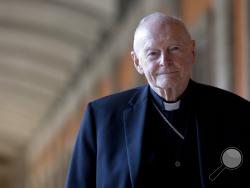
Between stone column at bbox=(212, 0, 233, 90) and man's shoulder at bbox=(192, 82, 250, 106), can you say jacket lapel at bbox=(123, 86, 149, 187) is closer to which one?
man's shoulder at bbox=(192, 82, 250, 106)

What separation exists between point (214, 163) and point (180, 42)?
0.47 m

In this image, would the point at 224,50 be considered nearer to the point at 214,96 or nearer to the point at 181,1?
the point at 181,1

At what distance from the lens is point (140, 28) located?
3.22 m

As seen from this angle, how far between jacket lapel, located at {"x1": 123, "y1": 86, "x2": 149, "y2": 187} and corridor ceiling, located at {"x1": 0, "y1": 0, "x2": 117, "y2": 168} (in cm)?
1549

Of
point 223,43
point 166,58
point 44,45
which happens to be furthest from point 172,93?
point 44,45

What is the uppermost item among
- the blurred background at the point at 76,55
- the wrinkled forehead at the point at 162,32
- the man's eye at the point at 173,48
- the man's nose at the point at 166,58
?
the wrinkled forehead at the point at 162,32

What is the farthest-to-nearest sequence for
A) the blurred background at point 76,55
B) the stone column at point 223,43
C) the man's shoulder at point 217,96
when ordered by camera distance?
the blurred background at point 76,55
the stone column at point 223,43
the man's shoulder at point 217,96

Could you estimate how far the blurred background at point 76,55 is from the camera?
11438 mm

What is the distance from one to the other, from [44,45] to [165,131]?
20.3 m

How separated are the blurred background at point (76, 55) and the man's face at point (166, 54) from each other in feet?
23.5

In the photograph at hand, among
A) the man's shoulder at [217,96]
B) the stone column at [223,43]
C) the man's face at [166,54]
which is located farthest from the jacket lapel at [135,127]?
the stone column at [223,43]

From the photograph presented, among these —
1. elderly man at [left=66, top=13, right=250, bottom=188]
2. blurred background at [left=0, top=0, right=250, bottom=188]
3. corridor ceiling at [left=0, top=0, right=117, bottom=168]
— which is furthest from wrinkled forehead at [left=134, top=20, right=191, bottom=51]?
corridor ceiling at [left=0, top=0, right=117, bottom=168]

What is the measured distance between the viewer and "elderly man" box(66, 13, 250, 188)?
313 centimetres

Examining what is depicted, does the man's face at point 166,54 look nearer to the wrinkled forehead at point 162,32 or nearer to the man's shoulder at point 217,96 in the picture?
the wrinkled forehead at point 162,32
